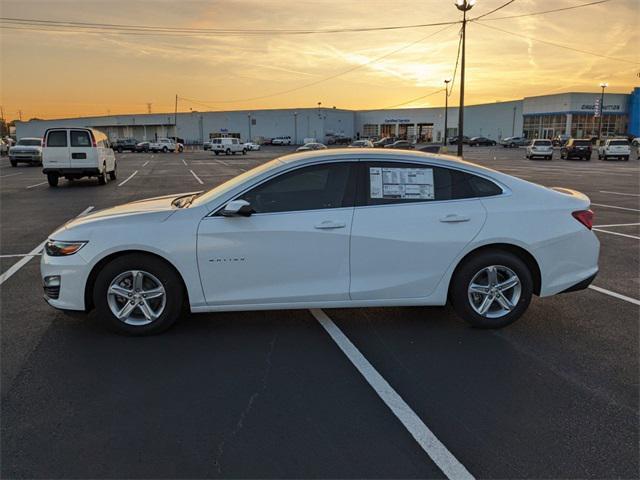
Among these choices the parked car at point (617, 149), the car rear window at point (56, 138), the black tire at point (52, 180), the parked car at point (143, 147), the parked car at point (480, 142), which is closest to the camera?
the car rear window at point (56, 138)

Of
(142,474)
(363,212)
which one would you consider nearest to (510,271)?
(363,212)

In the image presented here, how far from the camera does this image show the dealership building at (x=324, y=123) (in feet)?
323

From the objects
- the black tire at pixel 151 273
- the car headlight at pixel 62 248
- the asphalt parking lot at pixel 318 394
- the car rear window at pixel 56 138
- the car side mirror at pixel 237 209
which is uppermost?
the car rear window at pixel 56 138

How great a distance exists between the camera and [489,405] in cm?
343

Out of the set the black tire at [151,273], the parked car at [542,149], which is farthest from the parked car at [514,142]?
the black tire at [151,273]

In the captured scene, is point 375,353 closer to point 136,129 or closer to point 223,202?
point 223,202

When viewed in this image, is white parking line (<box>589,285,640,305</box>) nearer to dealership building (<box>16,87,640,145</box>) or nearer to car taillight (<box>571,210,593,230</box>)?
car taillight (<box>571,210,593,230</box>)

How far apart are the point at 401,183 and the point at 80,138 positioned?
1648cm

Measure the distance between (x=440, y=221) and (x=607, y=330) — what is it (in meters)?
1.89

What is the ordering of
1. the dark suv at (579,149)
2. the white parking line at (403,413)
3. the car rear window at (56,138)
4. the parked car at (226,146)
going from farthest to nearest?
the parked car at (226,146)
the dark suv at (579,149)
the car rear window at (56,138)
the white parking line at (403,413)

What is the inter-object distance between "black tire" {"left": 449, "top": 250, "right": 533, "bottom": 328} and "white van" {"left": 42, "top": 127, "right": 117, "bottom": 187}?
664 inches

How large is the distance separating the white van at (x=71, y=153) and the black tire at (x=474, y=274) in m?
16.9

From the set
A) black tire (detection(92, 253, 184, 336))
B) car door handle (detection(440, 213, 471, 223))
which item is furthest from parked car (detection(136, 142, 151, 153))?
car door handle (detection(440, 213, 471, 223))

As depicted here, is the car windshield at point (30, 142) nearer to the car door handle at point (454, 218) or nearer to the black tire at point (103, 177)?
the black tire at point (103, 177)
